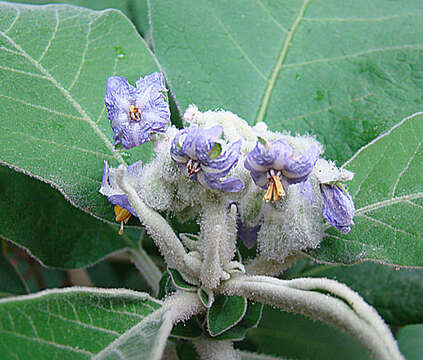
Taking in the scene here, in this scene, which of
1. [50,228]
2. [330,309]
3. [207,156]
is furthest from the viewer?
[50,228]

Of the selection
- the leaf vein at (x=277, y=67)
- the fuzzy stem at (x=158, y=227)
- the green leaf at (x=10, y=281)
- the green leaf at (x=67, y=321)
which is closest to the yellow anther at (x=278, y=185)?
the fuzzy stem at (x=158, y=227)

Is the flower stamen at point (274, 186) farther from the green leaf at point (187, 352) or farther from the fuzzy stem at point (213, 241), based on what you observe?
the green leaf at point (187, 352)

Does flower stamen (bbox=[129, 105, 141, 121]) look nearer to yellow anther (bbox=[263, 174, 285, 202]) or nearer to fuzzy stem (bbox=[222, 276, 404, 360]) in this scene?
yellow anther (bbox=[263, 174, 285, 202])

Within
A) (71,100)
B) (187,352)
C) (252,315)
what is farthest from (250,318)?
(71,100)

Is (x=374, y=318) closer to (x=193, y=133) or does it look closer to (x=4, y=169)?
(x=193, y=133)

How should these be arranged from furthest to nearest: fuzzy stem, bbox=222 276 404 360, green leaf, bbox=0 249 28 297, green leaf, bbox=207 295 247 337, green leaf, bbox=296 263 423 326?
green leaf, bbox=0 249 28 297
green leaf, bbox=296 263 423 326
green leaf, bbox=207 295 247 337
fuzzy stem, bbox=222 276 404 360

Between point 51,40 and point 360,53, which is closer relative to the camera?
point 51,40

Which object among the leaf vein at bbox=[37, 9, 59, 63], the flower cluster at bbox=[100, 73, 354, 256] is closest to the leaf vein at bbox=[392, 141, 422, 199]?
the flower cluster at bbox=[100, 73, 354, 256]

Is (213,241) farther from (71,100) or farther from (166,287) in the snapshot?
(71,100)
